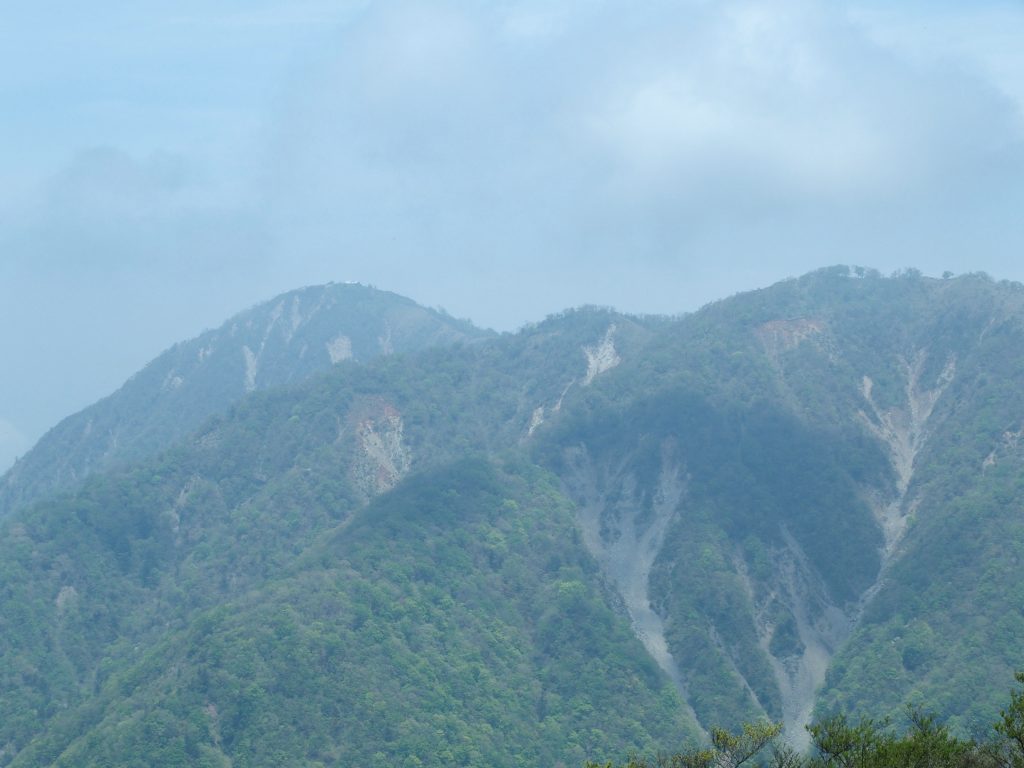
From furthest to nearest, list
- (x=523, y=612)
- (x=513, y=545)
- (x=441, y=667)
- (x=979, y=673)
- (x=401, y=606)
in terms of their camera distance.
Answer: (x=513, y=545) < (x=523, y=612) < (x=401, y=606) < (x=441, y=667) < (x=979, y=673)

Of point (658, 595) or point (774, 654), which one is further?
point (658, 595)

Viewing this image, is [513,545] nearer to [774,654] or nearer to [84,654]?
[774,654]

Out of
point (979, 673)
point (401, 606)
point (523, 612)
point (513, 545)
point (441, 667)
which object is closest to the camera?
point (979, 673)

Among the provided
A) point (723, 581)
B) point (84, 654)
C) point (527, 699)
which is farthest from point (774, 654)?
point (84, 654)

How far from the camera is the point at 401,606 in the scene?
174250 millimetres

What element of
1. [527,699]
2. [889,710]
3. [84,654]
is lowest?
[889,710]

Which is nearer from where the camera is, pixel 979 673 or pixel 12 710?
pixel 979 673

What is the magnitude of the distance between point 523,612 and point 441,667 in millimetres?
25546

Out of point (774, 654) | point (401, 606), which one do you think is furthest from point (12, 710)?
point (774, 654)

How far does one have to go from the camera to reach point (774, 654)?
598 feet

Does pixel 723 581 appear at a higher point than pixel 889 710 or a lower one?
higher

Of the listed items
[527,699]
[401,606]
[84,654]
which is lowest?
[527,699]

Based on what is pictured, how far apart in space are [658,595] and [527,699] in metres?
39.4

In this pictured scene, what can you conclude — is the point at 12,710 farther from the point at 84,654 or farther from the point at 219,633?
the point at 219,633
